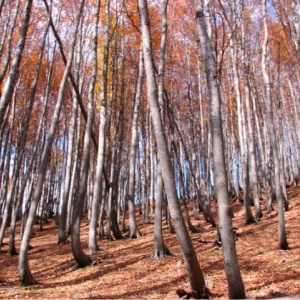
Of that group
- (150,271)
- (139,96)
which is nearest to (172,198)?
(150,271)

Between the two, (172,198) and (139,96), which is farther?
(139,96)

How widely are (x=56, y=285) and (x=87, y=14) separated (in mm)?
8451

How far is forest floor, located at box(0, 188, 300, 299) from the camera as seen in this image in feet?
13.7

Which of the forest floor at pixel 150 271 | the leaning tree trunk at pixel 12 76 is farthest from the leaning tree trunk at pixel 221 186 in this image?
the leaning tree trunk at pixel 12 76

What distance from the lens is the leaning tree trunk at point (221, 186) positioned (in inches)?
123

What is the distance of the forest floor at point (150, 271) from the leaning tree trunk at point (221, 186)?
58cm

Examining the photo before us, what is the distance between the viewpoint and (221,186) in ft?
11.0

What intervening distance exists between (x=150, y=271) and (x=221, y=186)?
2779 millimetres

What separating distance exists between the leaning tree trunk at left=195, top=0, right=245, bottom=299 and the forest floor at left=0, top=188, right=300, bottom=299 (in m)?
0.58

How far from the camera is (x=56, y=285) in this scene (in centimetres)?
514

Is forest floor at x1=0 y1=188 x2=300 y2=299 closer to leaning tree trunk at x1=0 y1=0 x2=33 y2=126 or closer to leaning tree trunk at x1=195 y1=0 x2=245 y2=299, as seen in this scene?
leaning tree trunk at x1=195 y1=0 x2=245 y2=299

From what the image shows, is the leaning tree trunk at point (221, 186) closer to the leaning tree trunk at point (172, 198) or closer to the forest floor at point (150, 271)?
the leaning tree trunk at point (172, 198)

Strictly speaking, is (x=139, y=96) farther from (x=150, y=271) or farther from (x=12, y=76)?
(x=150, y=271)

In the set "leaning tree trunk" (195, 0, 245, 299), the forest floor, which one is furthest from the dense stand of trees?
the forest floor
